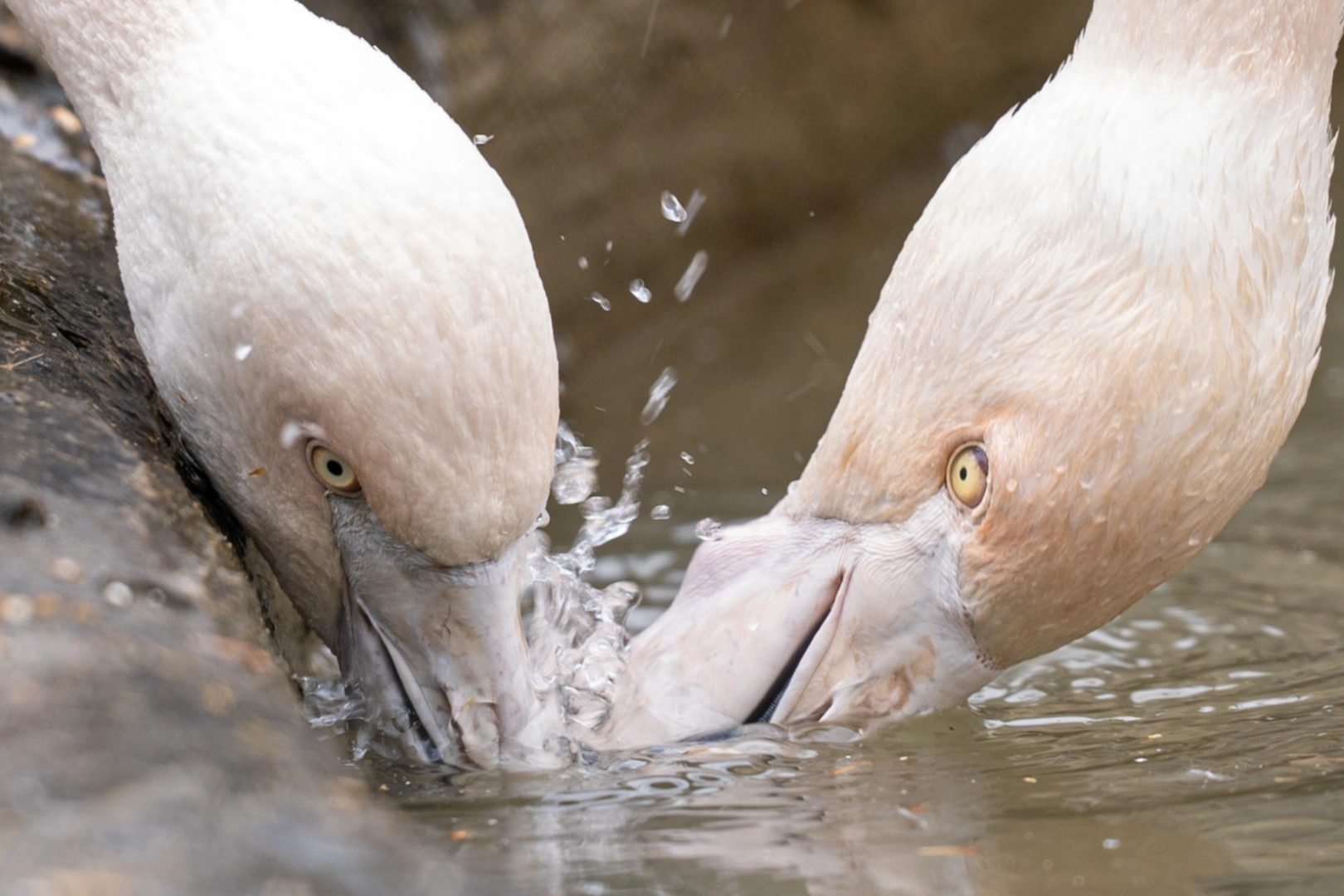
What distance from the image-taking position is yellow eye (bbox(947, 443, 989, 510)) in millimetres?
2207

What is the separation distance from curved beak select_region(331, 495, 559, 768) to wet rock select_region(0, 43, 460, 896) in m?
0.18

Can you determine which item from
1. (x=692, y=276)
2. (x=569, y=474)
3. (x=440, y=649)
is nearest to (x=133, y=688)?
(x=440, y=649)

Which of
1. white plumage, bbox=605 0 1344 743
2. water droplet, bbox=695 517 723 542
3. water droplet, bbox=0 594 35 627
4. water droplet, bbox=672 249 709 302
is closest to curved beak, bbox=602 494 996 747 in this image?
white plumage, bbox=605 0 1344 743

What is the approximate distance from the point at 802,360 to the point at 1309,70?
2.12 meters

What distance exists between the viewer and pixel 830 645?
2.32 meters

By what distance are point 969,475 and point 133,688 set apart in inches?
52.0

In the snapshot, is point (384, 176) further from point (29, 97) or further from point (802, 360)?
point (802, 360)

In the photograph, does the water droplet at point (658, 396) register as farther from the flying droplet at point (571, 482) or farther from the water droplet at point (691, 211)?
the flying droplet at point (571, 482)

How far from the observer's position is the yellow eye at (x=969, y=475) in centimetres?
221

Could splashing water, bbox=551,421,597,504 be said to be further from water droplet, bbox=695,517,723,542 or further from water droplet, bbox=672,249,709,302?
water droplet, bbox=672,249,709,302

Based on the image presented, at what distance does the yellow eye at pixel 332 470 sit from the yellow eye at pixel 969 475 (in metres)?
0.93

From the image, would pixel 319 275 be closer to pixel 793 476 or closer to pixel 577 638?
pixel 577 638

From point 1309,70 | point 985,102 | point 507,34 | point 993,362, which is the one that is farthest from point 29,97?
point 985,102

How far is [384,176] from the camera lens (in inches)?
69.8
